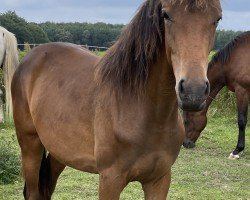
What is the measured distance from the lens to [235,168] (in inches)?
279

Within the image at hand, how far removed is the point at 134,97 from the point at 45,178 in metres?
1.57

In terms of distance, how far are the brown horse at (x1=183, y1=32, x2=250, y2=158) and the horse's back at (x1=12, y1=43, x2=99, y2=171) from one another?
189 inches

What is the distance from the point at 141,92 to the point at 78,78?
0.71 meters

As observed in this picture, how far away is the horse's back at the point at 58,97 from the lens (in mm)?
3184

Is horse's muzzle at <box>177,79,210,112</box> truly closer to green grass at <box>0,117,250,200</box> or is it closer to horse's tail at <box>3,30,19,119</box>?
green grass at <box>0,117,250,200</box>

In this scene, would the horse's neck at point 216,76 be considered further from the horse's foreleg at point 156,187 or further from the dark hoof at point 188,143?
the horse's foreleg at point 156,187

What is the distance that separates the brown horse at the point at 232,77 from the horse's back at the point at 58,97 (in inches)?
189

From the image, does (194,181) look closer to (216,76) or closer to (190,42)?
(216,76)

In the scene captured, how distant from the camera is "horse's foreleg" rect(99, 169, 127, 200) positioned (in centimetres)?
282

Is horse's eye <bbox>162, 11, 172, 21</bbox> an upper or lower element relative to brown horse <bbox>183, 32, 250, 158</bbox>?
upper

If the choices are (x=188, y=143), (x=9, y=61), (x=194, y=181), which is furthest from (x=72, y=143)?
(x=188, y=143)

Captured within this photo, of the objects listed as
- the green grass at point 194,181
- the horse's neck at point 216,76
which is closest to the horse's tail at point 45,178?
the green grass at point 194,181

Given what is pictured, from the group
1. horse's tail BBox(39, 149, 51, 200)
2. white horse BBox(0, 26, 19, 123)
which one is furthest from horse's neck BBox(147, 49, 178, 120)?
white horse BBox(0, 26, 19, 123)

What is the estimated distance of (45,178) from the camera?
13.3 feet
